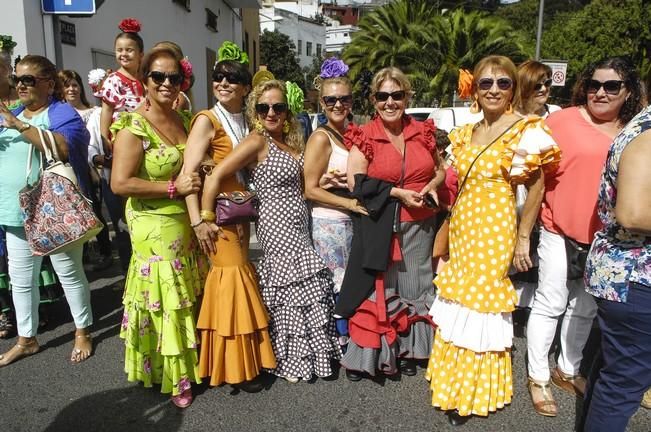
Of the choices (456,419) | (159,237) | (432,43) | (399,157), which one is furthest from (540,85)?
(432,43)

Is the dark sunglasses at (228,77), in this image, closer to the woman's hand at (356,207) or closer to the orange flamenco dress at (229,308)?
the orange flamenco dress at (229,308)

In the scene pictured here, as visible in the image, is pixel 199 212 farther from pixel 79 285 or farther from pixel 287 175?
pixel 79 285

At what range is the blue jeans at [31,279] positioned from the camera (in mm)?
3318

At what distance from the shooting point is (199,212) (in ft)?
9.21

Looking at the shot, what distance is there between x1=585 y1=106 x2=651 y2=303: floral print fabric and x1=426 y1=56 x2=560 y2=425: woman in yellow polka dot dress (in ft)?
1.67

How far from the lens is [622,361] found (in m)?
2.04

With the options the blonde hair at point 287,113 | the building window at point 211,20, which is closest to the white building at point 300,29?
the building window at point 211,20

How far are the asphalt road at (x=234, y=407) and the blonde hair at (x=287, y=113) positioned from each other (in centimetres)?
157

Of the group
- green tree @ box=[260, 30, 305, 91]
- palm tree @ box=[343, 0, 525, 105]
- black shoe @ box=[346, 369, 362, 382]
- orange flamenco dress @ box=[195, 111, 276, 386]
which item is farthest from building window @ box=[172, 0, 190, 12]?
green tree @ box=[260, 30, 305, 91]

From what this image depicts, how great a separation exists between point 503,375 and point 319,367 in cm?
113

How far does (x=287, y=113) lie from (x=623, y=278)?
2.02 metres

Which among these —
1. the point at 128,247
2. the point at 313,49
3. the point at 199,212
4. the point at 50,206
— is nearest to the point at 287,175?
the point at 199,212

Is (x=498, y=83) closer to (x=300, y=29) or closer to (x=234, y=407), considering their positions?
(x=234, y=407)

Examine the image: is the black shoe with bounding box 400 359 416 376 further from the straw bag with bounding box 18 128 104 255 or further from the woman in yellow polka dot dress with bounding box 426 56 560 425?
the straw bag with bounding box 18 128 104 255
